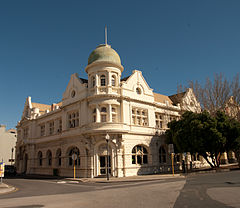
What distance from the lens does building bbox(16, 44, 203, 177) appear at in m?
26.1

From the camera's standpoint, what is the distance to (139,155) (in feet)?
94.0

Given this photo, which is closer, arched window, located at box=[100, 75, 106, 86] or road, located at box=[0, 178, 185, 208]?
road, located at box=[0, 178, 185, 208]

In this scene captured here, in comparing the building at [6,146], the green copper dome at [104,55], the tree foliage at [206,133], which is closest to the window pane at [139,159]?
the tree foliage at [206,133]

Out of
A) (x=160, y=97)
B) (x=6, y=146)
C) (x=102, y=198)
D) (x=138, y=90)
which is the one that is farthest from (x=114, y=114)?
(x=6, y=146)

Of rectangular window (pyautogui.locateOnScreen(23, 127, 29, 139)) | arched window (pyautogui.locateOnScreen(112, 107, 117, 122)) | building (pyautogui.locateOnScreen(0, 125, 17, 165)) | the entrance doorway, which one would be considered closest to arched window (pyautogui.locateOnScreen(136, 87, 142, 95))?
arched window (pyautogui.locateOnScreen(112, 107, 117, 122))

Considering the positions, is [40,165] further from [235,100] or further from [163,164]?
[235,100]

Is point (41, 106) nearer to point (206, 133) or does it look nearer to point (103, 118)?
point (103, 118)

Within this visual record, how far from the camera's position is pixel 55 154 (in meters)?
33.5

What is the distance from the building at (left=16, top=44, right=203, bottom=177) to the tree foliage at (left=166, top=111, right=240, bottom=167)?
14.3 feet

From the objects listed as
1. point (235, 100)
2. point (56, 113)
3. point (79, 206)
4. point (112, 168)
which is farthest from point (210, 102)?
point (79, 206)

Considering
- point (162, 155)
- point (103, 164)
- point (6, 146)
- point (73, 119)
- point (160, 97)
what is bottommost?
point (103, 164)

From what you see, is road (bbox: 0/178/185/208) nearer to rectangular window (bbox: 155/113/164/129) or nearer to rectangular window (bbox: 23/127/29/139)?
rectangular window (bbox: 155/113/164/129)

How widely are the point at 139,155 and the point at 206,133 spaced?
27.5 ft

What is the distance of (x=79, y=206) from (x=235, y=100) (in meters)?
26.6
